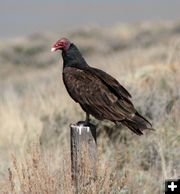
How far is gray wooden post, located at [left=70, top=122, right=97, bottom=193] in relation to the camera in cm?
608

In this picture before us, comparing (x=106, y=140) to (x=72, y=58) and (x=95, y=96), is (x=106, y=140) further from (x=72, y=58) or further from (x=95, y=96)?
(x=95, y=96)

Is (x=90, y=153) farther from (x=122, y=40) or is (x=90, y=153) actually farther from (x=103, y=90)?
(x=122, y=40)

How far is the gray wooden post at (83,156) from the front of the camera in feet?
19.9

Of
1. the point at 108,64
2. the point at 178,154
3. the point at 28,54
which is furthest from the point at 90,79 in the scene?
the point at 28,54

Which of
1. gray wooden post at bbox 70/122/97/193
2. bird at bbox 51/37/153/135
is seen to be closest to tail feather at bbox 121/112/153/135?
bird at bbox 51/37/153/135

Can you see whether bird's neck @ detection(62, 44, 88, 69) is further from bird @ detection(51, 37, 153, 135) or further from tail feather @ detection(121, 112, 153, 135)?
tail feather @ detection(121, 112, 153, 135)

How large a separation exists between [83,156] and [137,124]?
580 millimetres

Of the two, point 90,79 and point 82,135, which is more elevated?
Answer: point 90,79

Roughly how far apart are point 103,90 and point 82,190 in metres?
0.93

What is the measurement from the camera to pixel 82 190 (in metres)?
6.14

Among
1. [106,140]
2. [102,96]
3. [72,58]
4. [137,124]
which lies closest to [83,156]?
[137,124]

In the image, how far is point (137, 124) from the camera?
634cm

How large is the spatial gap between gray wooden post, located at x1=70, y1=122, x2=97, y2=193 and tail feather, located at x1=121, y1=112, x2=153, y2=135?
0.31 meters

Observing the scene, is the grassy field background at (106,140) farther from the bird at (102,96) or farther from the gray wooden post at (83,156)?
the bird at (102,96)
